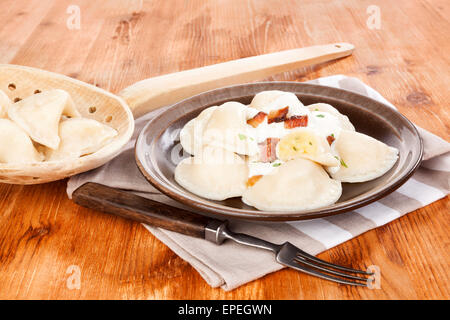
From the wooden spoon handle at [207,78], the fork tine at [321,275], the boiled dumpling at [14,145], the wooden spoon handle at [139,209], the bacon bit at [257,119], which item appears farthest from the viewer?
the wooden spoon handle at [207,78]

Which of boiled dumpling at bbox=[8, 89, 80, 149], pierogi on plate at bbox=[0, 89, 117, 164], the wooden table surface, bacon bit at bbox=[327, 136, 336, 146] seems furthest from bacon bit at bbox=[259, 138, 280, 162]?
boiled dumpling at bbox=[8, 89, 80, 149]

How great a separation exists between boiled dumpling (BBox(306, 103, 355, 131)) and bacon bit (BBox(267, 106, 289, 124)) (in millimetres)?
108

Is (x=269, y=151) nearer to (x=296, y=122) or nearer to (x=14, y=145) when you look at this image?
(x=296, y=122)

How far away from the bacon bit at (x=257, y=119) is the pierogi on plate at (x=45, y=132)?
1.22 ft

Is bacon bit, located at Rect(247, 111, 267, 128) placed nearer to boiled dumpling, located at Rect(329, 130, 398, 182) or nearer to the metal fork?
boiled dumpling, located at Rect(329, 130, 398, 182)

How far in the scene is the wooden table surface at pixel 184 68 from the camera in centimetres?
102

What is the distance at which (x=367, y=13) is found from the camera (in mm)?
2553

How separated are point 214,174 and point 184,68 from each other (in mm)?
1031

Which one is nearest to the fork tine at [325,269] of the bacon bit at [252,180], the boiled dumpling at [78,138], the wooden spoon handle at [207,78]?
the bacon bit at [252,180]

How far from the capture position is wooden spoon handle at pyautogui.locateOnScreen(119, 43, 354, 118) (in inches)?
64.1

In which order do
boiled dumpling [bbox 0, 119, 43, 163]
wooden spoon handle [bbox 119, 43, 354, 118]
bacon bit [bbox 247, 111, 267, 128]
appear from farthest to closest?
wooden spoon handle [bbox 119, 43, 354, 118] → bacon bit [bbox 247, 111, 267, 128] → boiled dumpling [bbox 0, 119, 43, 163]

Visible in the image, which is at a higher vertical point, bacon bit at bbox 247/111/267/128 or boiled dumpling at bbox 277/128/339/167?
boiled dumpling at bbox 277/128/339/167

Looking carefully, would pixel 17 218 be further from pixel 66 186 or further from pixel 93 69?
pixel 93 69

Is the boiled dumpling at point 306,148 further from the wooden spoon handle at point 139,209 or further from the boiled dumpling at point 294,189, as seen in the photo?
the wooden spoon handle at point 139,209
